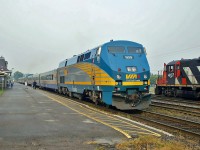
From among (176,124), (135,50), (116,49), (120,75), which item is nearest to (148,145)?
(176,124)

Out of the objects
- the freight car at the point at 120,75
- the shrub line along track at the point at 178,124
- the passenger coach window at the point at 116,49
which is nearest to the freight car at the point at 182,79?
the freight car at the point at 120,75

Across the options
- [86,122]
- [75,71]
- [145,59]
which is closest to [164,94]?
[75,71]

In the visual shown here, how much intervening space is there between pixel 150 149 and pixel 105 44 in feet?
35.2

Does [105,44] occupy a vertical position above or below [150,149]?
above

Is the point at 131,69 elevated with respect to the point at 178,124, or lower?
elevated

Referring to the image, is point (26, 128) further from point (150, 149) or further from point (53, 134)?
point (150, 149)

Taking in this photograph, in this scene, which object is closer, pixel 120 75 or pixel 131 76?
pixel 120 75

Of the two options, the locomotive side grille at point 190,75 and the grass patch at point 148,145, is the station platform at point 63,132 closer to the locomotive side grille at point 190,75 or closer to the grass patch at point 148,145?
the grass patch at point 148,145

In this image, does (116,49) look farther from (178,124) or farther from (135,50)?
(178,124)

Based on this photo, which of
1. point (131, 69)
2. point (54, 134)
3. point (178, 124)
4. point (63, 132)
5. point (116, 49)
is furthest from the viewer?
point (116, 49)

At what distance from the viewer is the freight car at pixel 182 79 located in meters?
27.6

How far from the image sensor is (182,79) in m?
29.2

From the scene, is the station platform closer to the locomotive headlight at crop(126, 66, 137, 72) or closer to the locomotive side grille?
the locomotive headlight at crop(126, 66, 137, 72)

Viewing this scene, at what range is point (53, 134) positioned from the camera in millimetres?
9555
